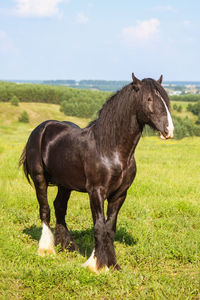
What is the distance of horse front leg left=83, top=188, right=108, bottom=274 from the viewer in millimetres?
4973

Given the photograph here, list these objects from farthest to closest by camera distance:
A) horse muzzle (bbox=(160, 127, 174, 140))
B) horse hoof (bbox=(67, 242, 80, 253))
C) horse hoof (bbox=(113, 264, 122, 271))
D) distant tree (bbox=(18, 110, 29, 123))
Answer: distant tree (bbox=(18, 110, 29, 123)), horse hoof (bbox=(67, 242, 80, 253)), horse hoof (bbox=(113, 264, 122, 271)), horse muzzle (bbox=(160, 127, 174, 140))

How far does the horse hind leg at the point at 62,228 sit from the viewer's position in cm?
618

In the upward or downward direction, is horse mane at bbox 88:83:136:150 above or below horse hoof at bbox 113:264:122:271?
above

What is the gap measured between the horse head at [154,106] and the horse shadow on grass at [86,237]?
107 inches

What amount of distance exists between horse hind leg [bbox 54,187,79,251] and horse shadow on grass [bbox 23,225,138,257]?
0.27m

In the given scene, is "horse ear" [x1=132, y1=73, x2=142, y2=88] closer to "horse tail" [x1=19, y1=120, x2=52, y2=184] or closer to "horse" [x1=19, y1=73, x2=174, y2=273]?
"horse" [x1=19, y1=73, x2=174, y2=273]

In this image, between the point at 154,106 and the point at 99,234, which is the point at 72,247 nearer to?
the point at 99,234

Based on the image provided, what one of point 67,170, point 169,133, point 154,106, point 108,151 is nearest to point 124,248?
point 67,170

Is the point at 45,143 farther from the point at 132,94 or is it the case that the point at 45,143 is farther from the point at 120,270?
the point at 120,270

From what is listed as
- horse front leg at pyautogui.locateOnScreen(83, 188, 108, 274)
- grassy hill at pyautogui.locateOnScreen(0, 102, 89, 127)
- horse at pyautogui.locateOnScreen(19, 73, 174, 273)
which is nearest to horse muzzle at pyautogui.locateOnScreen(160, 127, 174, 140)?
horse at pyautogui.locateOnScreen(19, 73, 174, 273)

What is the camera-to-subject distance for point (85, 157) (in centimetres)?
517

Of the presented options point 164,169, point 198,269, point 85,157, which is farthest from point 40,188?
point 164,169

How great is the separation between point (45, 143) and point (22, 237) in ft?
6.49

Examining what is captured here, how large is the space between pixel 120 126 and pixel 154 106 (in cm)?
66
